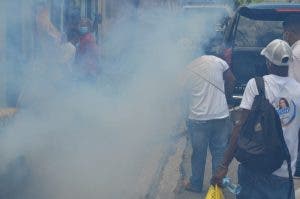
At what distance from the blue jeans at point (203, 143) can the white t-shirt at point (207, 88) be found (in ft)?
0.37

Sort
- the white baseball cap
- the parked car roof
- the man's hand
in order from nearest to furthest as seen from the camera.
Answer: the white baseball cap < the man's hand < the parked car roof

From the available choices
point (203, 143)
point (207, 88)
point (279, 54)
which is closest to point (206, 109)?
point (207, 88)

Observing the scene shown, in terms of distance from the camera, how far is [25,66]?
532cm

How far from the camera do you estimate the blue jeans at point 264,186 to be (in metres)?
3.56

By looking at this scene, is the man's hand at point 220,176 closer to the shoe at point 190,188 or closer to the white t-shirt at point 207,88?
the white t-shirt at point 207,88

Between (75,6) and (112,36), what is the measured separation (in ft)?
5.72

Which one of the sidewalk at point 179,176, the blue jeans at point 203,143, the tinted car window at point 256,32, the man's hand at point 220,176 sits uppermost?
the man's hand at point 220,176

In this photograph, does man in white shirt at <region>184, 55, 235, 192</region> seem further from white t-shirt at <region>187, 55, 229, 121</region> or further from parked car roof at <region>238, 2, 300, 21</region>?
parked car roof at <region>238, 2, 300, 21</region>

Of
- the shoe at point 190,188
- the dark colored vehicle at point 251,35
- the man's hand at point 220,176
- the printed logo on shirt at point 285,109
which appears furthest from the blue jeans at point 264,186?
the dark colored vehicle at point 251,35

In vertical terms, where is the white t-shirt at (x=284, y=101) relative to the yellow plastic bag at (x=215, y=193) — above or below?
above

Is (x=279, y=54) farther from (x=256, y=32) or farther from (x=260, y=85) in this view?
(x=256, y=32)

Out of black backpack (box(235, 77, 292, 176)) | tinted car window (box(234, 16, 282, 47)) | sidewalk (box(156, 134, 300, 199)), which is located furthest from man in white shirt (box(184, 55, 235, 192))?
tinted car window (box(234, 16, 282, 47))

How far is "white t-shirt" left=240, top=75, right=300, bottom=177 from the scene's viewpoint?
11.5 feet

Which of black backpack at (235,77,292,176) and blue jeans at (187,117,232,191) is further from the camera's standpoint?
blue jeans at (187,117,232,191)
